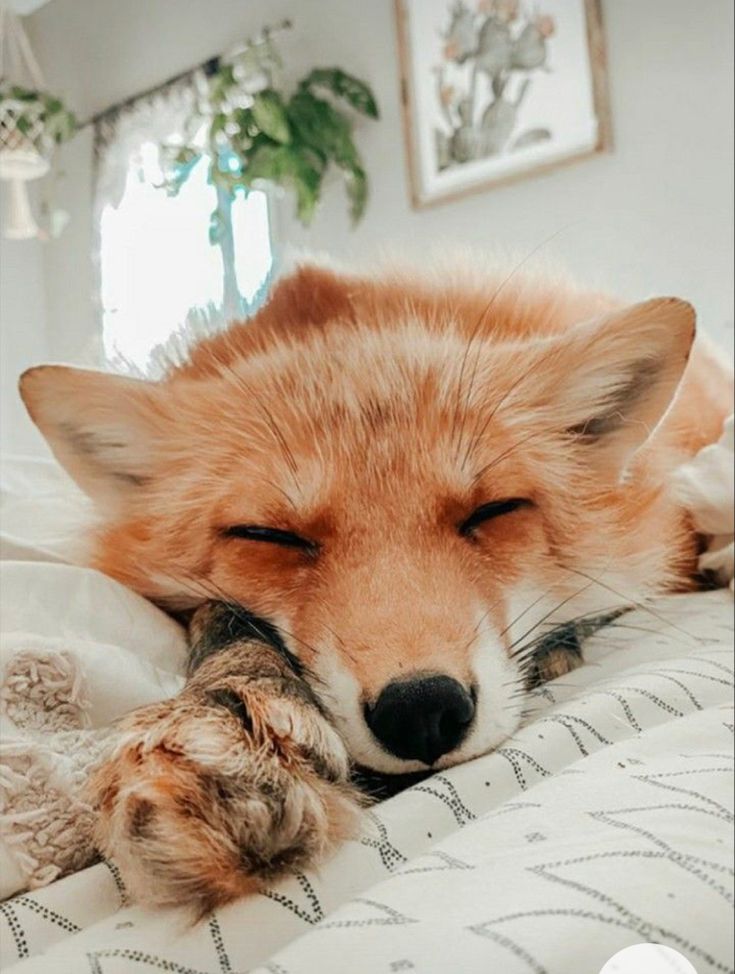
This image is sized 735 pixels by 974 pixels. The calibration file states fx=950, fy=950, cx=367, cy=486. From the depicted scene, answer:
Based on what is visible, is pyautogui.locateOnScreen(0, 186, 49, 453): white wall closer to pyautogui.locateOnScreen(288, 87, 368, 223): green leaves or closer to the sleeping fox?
the sleeping fox

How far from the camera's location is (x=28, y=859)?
0.39 meters

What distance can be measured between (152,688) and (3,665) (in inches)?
3.6

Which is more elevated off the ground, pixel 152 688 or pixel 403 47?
pixel 403 47

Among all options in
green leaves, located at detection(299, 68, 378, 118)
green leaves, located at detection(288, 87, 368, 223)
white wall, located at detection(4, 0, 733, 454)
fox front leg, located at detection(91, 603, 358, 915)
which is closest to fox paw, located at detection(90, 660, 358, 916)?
fox front leg, located at detection(91, 603, 358, 915)

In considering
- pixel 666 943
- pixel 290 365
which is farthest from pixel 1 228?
pixel 666 943

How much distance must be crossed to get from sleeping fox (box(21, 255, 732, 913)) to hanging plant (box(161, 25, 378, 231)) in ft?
5.30

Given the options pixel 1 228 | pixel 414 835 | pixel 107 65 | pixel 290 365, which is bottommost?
pixel 414 835

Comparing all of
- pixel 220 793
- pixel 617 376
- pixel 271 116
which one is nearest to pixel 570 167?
pixel 271 116

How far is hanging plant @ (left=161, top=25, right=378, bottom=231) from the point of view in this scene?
7.79 feet

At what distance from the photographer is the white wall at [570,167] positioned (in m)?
2.09

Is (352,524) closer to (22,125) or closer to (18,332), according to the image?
(18,332)

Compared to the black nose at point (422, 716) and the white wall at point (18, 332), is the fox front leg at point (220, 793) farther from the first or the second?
the white wall at point (18, 332)

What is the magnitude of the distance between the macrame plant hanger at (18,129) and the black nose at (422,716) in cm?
122

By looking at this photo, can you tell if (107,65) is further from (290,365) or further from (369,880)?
(369,880)
